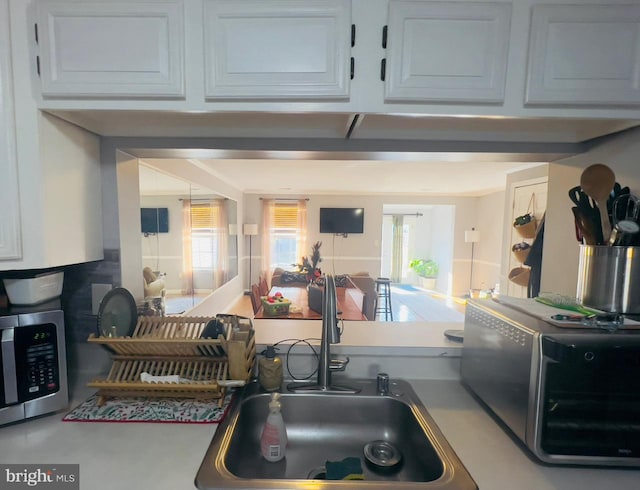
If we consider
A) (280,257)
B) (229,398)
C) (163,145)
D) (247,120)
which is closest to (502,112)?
(247,120)

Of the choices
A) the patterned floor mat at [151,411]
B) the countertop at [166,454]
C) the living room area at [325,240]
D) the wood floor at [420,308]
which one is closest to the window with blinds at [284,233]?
the living room area at [325,240]

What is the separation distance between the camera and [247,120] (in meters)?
1.01

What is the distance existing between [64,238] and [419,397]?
1.38m

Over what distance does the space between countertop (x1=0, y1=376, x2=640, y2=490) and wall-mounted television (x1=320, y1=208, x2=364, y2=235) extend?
219 inches

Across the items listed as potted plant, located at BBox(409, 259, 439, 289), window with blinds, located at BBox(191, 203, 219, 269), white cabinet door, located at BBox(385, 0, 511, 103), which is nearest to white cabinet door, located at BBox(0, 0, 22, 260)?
white cabinet door, located at BBox(385, 0, 511, 103)

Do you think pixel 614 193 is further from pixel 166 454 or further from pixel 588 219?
pixel 166 454

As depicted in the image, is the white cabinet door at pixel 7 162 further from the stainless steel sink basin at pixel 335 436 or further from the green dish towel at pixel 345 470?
the green dish towel at pixel 345 470

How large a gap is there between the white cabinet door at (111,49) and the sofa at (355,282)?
10.5 ft

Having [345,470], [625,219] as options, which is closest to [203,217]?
[345,470]

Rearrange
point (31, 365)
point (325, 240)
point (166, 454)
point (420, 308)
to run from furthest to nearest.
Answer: point (325, 240), point (420, 308), point (31, 365), point (166, 454)

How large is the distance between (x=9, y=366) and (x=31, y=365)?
5 centimetres

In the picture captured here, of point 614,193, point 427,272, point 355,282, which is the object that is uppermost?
point 614,193

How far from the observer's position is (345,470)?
895mm

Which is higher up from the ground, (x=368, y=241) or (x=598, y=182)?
(x=598, y=182)
